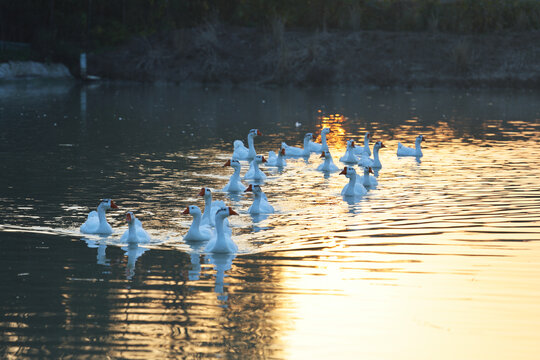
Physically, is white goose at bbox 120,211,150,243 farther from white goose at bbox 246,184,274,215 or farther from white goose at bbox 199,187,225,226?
white goose at bbox 246,184,274,215

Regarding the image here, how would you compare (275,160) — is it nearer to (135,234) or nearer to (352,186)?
(352,186)

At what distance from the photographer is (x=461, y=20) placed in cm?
6419

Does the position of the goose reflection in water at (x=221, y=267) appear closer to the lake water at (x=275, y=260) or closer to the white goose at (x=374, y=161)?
the lake water at (x=275, y=260)

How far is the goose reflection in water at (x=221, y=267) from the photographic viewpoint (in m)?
10.8

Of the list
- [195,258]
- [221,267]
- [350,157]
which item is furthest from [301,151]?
[221,267]

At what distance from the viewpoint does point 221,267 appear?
12297 millimetres

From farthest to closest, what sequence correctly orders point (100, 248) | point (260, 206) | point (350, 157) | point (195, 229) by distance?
point (350, 157), point (260, 206), point (195, 229), point (100, 248)

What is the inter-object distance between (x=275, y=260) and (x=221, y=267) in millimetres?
895

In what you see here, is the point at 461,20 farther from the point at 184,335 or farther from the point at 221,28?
the point at 184,335

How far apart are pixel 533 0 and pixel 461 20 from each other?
7597 millimetres

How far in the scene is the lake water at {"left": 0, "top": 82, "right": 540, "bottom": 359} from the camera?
30.1 feet

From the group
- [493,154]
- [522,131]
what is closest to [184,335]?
[493,154]

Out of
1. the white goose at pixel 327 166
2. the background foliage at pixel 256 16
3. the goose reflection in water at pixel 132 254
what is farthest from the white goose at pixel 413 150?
the background foliage at pixel 256 16

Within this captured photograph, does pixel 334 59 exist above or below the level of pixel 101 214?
above
